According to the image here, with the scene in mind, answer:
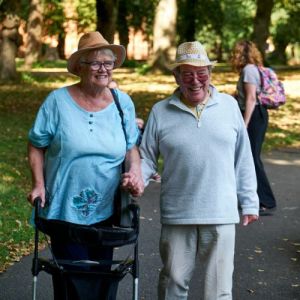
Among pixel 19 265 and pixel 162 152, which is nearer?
pixel 162 152

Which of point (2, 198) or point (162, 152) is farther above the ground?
point (162, 152)

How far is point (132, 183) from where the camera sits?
4.73m

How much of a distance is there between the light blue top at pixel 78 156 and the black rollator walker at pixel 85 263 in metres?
0.19

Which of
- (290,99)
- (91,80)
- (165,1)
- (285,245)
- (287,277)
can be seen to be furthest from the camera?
(165,1)

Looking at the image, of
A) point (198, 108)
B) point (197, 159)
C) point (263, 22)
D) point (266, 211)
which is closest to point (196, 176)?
point (197, 159)

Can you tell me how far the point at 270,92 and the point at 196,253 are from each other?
498 centimetres

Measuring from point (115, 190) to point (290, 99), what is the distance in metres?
22.6

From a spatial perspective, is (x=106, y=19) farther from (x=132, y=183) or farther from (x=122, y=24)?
(x=122, y=24)

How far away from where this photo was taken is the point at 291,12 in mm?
46594

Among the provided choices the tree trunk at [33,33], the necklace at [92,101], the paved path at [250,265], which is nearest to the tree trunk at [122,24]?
the tree trunk at [33,33]

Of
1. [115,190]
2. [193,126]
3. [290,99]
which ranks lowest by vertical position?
[290,99]

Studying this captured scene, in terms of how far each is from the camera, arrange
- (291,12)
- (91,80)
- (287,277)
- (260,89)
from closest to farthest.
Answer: (91,80), (287,277), (260,89), (291,12)

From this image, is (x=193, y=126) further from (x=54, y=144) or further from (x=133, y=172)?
(x=54, y=144)

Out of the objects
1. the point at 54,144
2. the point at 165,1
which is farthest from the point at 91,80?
the point at 165,1
